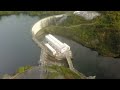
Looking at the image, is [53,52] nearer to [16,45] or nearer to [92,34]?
[16,45]

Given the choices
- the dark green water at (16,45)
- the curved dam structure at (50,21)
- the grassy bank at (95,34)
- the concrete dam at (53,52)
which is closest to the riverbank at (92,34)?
the grassy bank at (95,34)

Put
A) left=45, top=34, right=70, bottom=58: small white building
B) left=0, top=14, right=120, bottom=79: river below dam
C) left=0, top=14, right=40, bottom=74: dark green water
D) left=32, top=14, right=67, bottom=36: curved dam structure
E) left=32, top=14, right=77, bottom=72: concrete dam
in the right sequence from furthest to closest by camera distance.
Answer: left=32, top=14, right=67, bottom=36: curved dam structure, left=45, top=34, right=70, bottom=58: small white building, left=32, top=14, right=77, bottom=72: concrete dam, left=0, top=14, right=40, bottom=74: dark green water, left=0, top=14, right=120, bottom=79: river below dam

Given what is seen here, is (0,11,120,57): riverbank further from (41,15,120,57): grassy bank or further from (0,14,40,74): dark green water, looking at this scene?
(0,14,40,74): dark green water

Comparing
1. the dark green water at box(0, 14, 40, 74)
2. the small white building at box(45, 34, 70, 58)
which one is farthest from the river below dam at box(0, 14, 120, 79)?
the small white building at box(45, 34, 70, 58)

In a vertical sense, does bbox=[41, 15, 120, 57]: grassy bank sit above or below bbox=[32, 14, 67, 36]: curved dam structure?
below

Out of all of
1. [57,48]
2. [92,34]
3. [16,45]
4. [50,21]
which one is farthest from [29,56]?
[50,21]
